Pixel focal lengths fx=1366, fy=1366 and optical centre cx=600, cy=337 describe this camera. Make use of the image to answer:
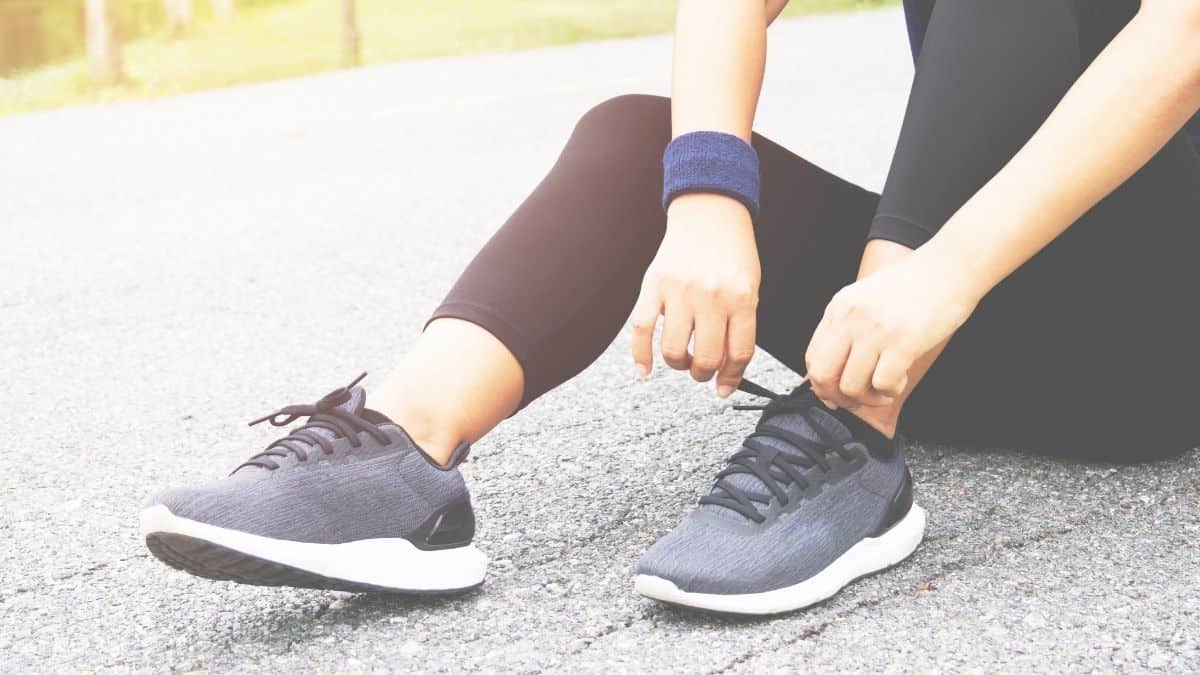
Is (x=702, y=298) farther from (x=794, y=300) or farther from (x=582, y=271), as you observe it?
(x=794, y=300)

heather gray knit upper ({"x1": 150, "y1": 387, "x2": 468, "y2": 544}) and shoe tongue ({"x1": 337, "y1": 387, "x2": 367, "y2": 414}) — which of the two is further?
shoe tongue ({"x1": 337, "y1": 387, "x2": 367, "y2": 414})

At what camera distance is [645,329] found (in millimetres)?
1395

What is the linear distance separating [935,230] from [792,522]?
0.34m

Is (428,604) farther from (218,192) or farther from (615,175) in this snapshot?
(218,192)

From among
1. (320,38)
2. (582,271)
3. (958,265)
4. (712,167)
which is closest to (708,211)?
(712,167)

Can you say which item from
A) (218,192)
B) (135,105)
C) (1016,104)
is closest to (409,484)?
(1016,104)

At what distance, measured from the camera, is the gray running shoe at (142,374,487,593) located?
4.27 feet

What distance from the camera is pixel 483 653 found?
134 centimetres

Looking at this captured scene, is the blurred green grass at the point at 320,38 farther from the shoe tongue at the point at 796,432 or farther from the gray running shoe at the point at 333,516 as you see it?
the shoe tongue at the point at 796,432

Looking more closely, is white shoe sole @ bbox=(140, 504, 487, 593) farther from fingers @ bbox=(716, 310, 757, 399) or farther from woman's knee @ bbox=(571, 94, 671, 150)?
woman's knee @ bbox=(571, 94, 671, 150)

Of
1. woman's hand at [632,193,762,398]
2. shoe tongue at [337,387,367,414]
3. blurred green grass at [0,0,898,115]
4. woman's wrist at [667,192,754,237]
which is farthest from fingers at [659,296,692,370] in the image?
blurred green grass at [0,0,898,115]

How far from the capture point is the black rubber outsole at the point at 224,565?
129cm

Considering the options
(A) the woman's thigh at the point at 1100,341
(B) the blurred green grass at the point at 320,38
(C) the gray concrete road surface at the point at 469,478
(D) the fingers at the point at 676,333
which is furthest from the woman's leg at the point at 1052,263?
(B) the blurred green grass at the point at 320,38

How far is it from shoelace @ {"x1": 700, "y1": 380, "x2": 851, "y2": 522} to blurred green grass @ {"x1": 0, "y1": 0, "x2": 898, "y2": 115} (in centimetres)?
811
